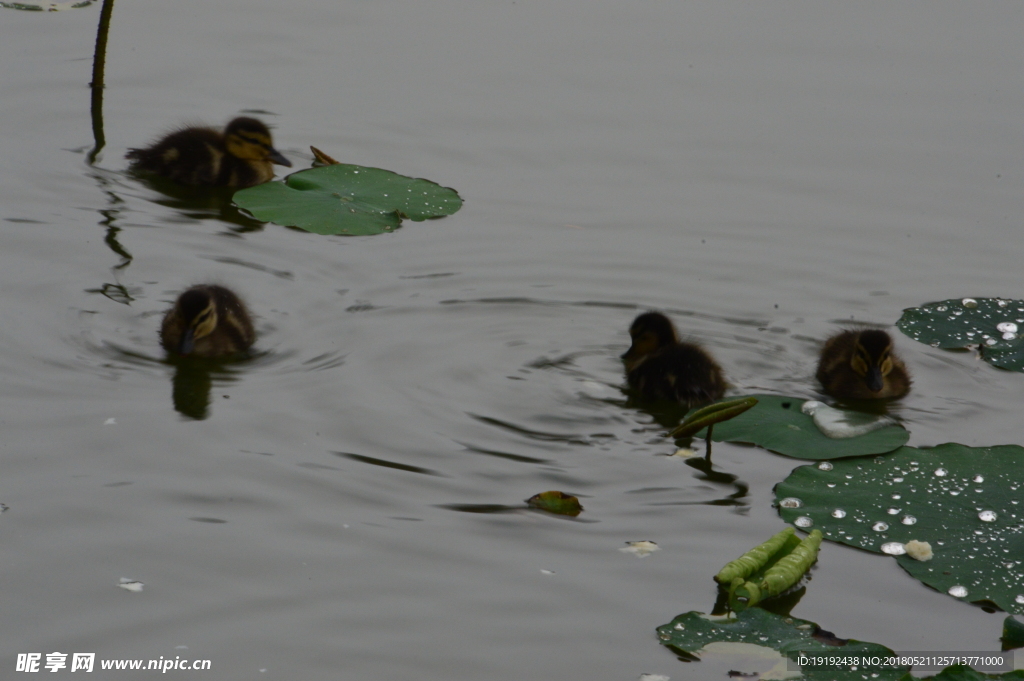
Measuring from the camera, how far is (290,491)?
185 inches

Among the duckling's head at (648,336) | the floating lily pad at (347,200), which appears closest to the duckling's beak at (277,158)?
the floating lily pad at (347,200)

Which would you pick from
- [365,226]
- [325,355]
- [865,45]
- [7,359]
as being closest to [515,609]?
[325,355]

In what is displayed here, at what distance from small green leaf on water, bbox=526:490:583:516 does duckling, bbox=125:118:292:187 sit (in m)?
3.83

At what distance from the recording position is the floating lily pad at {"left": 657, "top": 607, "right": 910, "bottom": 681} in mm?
3742

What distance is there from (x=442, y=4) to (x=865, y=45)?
3.65m

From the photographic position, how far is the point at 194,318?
570 centimetres

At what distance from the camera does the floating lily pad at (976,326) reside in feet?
20.1

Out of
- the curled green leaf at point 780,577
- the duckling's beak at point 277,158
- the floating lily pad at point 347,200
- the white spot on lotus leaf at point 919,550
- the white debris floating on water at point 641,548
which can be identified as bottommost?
the white debris floating on water at point 641,548

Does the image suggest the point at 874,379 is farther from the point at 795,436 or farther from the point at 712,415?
the point at 712,415

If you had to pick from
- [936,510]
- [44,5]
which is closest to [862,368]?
[936,510]

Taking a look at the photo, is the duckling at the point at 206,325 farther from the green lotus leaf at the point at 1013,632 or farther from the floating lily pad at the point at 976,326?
the green lotus leaf at the point at 1013,632

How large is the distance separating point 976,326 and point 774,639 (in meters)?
3.04

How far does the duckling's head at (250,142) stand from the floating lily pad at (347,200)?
26 cm

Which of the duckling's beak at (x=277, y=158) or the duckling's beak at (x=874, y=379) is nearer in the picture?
the duckling's beak at (x=874, y=379)
